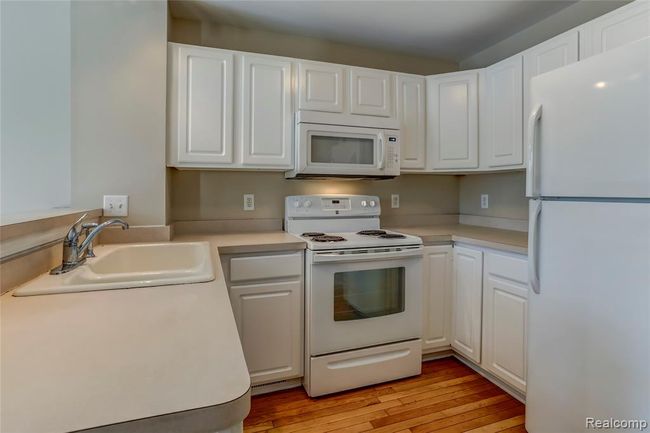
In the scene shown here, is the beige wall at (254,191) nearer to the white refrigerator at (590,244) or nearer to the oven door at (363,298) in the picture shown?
the oven door at (363,298)

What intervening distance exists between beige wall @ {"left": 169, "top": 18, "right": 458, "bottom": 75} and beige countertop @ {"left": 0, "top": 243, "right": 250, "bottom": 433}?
80.9 inches

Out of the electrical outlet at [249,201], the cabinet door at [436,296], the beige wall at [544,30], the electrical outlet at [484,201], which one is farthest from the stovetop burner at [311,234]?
the beige wall at [544,30]

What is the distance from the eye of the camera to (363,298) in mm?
2012

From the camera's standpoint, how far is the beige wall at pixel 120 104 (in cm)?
182

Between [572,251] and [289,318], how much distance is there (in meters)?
1.42

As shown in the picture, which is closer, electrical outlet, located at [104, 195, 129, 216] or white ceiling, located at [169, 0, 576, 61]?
electrical outlet, located at [104, 195, 129, 216]

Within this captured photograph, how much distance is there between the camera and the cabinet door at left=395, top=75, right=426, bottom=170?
2.48m

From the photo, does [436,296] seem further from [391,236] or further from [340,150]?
[340,150]

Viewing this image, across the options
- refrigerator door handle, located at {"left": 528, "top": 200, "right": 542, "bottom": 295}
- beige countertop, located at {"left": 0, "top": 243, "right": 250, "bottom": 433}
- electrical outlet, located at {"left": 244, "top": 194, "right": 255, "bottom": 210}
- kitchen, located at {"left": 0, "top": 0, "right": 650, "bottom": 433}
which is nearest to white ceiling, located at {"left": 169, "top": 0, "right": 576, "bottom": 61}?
kitchen, located at {"left": 0, "top": 0, "right": 650, "bottom": 433}

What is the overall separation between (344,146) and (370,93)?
0.47 m

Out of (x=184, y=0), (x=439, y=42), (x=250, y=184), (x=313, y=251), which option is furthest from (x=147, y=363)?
(x=439, y=42)

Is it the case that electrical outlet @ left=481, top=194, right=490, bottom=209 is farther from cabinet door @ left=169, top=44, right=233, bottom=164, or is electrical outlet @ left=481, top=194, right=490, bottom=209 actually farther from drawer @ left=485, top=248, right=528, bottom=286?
cabinet door @ left=169, top=44, right=233, bottom=164

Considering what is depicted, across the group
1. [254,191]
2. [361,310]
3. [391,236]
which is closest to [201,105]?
[254,191]

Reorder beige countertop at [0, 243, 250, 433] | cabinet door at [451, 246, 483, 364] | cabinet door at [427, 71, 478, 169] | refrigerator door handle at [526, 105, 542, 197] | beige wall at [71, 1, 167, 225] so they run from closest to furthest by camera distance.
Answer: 1. beige countertop at [0, 243, 250, 433]
2. refrigerator door handle at [526, 105, 542, 197]
3. beige wall at [71, 1, 167, 225]
4. cabinet door at [451, 246, 483, 364]
5. cabinet door at [427, 71, 478, 169]
